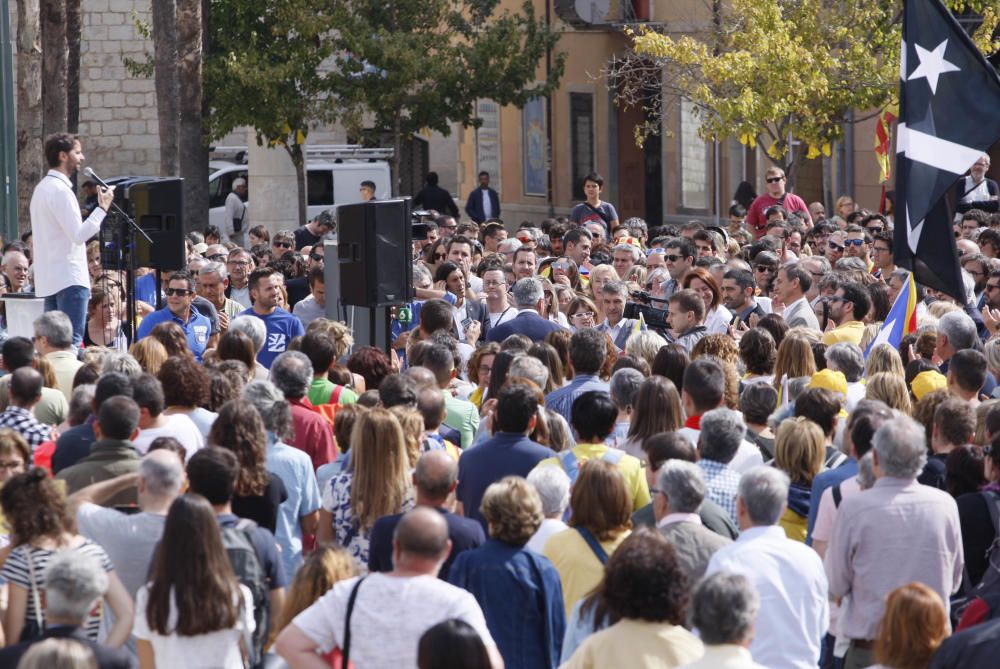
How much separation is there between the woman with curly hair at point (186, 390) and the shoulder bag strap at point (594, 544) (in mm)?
2476

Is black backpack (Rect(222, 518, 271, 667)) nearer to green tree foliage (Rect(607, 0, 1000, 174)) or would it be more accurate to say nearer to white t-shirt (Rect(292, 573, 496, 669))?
white t-shirt (Rect(292, 573, 496, 669))

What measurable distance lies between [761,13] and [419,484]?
58.8 ft

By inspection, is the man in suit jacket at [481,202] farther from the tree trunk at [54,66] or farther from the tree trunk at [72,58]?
the tree trunk at [54,66]

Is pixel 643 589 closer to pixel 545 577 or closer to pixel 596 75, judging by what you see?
pixel 545 577

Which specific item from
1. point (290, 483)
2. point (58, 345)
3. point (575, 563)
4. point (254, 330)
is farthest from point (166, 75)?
point (575, 563)

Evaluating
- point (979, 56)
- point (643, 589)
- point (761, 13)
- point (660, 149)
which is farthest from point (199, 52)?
point (643, 589)

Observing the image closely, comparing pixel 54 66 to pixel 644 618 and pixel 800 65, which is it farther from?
pixel 644 618

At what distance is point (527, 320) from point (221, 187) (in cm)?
2005

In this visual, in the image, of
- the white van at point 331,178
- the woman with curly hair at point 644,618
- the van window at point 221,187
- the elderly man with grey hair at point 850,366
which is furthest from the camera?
the van window at point 221,187

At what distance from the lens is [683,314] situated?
11156 millimetres

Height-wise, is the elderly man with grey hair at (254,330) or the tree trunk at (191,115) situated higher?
the tree trunk at (191,115)

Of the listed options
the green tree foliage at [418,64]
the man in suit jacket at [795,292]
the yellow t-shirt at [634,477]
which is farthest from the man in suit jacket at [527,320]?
the green tree foliage at [418,64]

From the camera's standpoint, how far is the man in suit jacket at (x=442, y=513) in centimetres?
650

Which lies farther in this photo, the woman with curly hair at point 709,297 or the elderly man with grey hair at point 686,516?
the woman with curly hair at point 709,297
